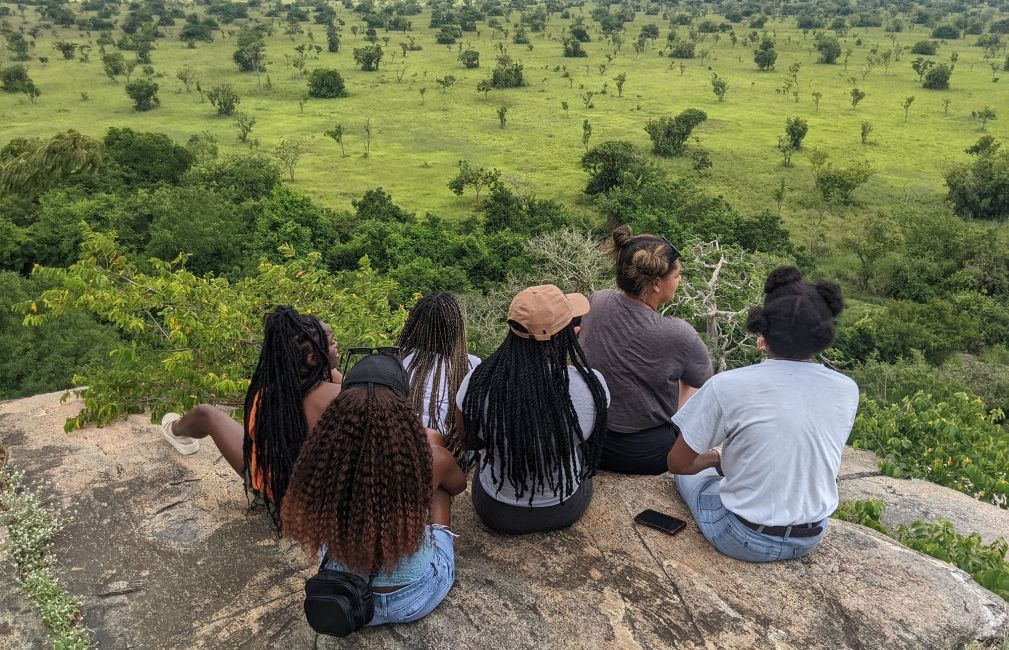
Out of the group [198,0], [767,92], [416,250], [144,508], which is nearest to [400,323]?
[144,508]

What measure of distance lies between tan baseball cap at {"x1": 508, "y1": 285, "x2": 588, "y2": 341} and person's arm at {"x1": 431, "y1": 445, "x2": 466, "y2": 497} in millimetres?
607

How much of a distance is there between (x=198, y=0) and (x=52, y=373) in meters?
79.8

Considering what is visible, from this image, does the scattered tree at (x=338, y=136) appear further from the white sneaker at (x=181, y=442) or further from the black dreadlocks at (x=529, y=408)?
the black dreadlocks at (x=529, y=408)

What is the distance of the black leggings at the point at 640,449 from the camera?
13.9 ft

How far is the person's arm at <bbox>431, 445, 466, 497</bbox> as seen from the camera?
127 inches

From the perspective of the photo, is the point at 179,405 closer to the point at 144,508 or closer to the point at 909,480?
the point at 144,508

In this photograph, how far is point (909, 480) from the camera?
5555 millimetres

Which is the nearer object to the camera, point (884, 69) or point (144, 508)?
point (144, 508)

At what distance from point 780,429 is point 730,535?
2.11 feet

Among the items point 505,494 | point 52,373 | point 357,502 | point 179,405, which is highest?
point 357,502

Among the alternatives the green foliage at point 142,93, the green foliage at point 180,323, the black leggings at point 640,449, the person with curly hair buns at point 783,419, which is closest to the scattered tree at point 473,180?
the green foliage at point 180,323

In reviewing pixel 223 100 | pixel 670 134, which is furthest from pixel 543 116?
pixel 223 100

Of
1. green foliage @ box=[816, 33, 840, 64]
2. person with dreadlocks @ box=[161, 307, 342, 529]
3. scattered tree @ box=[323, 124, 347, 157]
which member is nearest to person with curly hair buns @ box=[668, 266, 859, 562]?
person with dreadlocks @ box=[161, 307, 342, 529]

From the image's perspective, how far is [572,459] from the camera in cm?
346
